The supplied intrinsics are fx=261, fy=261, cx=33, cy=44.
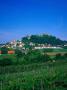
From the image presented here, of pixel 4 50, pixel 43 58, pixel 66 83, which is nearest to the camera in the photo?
pixel 66 83

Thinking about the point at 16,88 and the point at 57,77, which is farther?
the point at 57,77

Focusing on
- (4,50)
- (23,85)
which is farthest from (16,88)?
(4,50)

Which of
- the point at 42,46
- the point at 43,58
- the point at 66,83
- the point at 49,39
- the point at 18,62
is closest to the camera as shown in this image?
the point at 66,83

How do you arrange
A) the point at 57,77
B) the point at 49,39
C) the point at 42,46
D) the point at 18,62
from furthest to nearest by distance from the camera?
1. the point at 49,39
2. the point at 42,46
3. the point at 18,62
4. the point at 57,77

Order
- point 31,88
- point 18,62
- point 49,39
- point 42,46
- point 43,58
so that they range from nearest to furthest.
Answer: point 31,88 < point 18,62 < point 43,58 < point 42,46 < point 49,39

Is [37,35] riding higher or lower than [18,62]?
higher

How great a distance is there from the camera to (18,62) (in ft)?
139

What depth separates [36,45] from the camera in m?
84.8

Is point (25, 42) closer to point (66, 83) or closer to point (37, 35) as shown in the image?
point (37, 35)

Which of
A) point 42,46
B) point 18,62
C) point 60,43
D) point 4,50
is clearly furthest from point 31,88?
point 60,43

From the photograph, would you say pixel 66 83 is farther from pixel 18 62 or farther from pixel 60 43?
pixel 60 43

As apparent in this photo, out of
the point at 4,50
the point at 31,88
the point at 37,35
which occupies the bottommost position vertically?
the point at 31,88

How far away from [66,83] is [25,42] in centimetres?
7565

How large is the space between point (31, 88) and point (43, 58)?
35.2 meters
